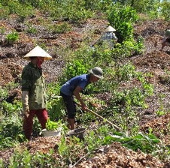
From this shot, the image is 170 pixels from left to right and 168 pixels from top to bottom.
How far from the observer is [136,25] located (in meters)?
18.0

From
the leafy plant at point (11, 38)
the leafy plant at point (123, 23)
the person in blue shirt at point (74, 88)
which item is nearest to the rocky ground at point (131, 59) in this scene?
the leafy plant at point (11, 38)

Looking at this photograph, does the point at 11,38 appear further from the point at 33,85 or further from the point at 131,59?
the point at 33,85

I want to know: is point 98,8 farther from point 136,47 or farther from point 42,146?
point 42,146

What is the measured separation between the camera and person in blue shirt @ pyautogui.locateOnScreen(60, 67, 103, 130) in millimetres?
6449

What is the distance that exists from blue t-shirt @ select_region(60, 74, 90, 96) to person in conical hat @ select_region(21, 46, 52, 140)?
2.05 feet

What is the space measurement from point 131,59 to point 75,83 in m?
5.33

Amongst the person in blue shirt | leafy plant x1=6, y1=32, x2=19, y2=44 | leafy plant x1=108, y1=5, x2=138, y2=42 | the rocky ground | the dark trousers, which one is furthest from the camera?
leafy plant x1=108, y1=5, x2=138, y2=42

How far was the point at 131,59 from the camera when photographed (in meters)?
11.7

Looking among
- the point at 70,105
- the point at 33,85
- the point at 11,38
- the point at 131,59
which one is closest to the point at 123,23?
the point at 131,59

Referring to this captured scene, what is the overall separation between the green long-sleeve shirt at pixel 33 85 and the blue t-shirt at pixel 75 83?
0.63 m

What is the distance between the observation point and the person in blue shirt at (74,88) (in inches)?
254

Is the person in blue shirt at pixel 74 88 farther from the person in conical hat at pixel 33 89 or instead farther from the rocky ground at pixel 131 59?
the rocky ground at pixel 131 59

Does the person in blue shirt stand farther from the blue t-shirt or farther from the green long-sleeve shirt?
the green long-sleeve shirt

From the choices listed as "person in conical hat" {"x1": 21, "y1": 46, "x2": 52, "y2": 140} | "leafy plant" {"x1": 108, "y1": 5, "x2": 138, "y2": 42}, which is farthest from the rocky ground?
"person in conical hat" {"x1": 21, "y1": 46, "x2": 52, "y2": 140}
